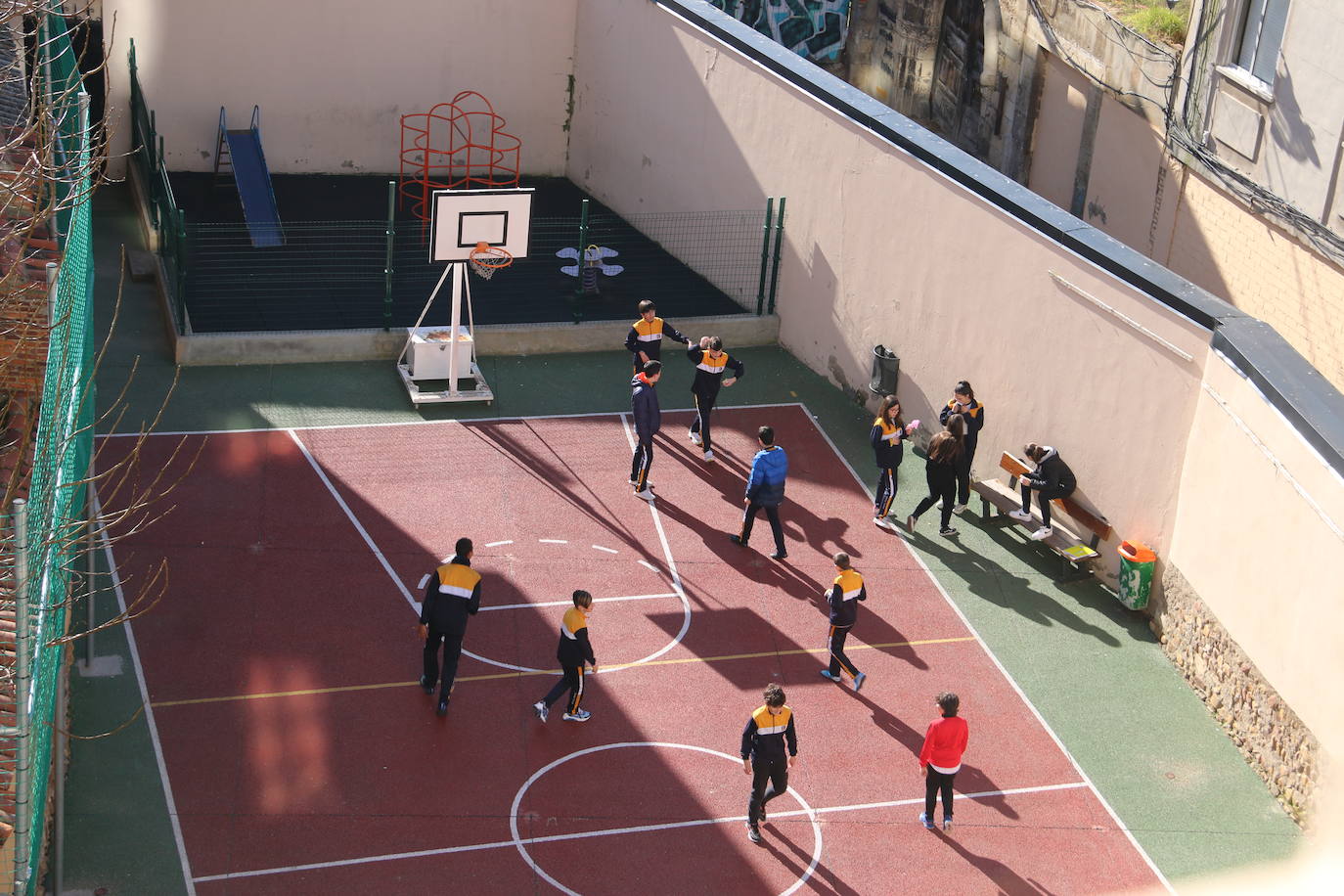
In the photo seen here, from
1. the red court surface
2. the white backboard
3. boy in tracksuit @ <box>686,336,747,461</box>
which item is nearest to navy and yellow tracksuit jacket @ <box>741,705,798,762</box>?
the red court surface

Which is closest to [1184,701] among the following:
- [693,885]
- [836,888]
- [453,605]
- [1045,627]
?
A: [1045,627]

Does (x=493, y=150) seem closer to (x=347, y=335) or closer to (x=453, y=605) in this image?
(x=347, y=335)

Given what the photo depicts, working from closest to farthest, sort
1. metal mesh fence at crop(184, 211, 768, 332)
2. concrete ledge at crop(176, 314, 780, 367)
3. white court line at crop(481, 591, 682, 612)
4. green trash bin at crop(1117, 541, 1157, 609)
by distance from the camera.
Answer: white court line at crop(481, 591, 682, 612), green trash bin at crop(1117, 541, 1157, 609), concrete ledge at crop(176, 314, 780, 367), metal mesh fence at crop(184, 211, 768, 332)

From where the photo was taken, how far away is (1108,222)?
25469mm

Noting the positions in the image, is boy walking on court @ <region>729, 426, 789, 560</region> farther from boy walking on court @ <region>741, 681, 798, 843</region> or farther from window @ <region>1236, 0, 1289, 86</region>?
window @ <region>1236, 0, 1289, 86</region>

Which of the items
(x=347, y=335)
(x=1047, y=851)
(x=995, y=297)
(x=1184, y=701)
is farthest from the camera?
(x=347, y=335)

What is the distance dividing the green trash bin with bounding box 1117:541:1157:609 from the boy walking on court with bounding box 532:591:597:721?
6313mm

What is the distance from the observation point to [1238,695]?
16.0 meters

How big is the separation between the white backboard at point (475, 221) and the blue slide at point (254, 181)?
4841mm

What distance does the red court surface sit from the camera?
13922 millimetres

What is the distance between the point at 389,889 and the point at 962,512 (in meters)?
9.36

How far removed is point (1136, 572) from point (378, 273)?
39.9 feet

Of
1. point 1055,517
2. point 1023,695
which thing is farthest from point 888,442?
point 1023,695

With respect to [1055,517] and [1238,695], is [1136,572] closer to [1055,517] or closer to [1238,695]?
[1055,517]
